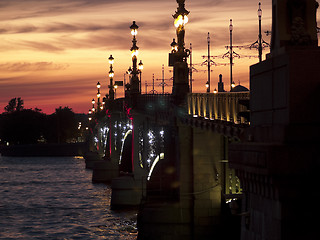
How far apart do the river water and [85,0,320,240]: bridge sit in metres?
3.36

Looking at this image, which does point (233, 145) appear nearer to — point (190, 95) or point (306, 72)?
point (306, 72)

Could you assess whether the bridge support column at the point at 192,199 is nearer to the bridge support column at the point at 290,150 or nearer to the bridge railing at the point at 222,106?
the bridge railing at the point at 222,106

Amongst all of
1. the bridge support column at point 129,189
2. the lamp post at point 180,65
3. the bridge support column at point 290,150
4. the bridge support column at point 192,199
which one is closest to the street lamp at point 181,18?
the lamp post at point 180,65

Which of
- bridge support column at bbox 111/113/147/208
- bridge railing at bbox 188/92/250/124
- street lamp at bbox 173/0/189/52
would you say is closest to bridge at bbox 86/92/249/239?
bridge railing at bbox 188/92/250/124

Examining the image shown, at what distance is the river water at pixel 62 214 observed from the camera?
4053 centimetres

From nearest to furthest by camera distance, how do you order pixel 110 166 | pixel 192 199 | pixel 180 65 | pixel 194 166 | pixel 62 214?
pixel 180 65, pixel 192 199, pixel 194 166, pixel 62 214, pixel 110 166

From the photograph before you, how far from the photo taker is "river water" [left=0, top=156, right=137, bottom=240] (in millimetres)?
40531

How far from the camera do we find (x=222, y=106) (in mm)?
24203

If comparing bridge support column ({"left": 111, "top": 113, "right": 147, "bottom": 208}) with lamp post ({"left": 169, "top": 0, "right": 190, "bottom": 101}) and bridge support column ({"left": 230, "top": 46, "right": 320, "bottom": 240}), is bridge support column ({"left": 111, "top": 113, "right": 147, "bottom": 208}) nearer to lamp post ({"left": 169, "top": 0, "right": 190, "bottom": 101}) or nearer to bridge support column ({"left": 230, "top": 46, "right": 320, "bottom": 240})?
lamp post ({"left": 169, "top": 0, "right": 190, "bottom": 101})

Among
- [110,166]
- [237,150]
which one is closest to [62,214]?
[110,166]

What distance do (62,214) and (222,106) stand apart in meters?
28.1

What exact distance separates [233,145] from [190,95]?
15.7 m

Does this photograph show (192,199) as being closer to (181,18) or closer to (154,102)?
(181,18)

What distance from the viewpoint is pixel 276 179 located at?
11461 millimetres
